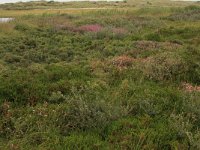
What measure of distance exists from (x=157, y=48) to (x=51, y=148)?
479 inches

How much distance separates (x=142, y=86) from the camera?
34.4 feet

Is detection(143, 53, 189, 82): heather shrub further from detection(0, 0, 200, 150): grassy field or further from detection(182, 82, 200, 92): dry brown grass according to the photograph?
detection(182, 82, 200, 92): dry brown grass

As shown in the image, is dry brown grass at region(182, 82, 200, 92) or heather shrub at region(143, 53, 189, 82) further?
heather shrub at region(143, 53, 189, 82)

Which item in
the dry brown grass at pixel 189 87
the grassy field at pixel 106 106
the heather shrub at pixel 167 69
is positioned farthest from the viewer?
the heather shrub at pixel 167 69

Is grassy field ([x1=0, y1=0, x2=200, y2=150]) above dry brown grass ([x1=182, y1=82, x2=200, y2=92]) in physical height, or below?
above

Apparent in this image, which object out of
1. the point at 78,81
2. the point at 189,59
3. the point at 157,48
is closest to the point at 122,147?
the point at 78,81

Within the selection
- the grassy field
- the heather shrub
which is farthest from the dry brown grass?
the heather shrub

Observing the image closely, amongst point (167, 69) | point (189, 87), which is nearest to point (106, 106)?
point (189, 87)

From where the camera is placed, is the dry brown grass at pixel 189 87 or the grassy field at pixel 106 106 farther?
the dry brown grass at pixel 189 87

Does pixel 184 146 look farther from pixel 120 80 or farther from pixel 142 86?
pixel 120 80

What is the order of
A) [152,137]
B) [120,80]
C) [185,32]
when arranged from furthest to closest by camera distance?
1. [185,32]
2. [120,80]
3. [152,137]

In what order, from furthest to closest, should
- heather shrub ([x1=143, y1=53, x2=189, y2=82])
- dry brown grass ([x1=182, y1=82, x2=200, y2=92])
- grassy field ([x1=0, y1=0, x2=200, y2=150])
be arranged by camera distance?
heather shrub ([x1=143, y1=53, x2=189, y2=82]) < dry brown grass ([x1=182, y1=82, x2=200, y2=92]) < grassy field ([x1=0, y1=0, x2=200, y2=150])

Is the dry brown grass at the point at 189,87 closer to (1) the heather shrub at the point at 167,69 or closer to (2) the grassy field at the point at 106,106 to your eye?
(2) the grassy field at the point at 106,106

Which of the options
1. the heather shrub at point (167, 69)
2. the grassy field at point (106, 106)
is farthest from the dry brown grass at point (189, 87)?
the heather shrub at point (167, 69)
